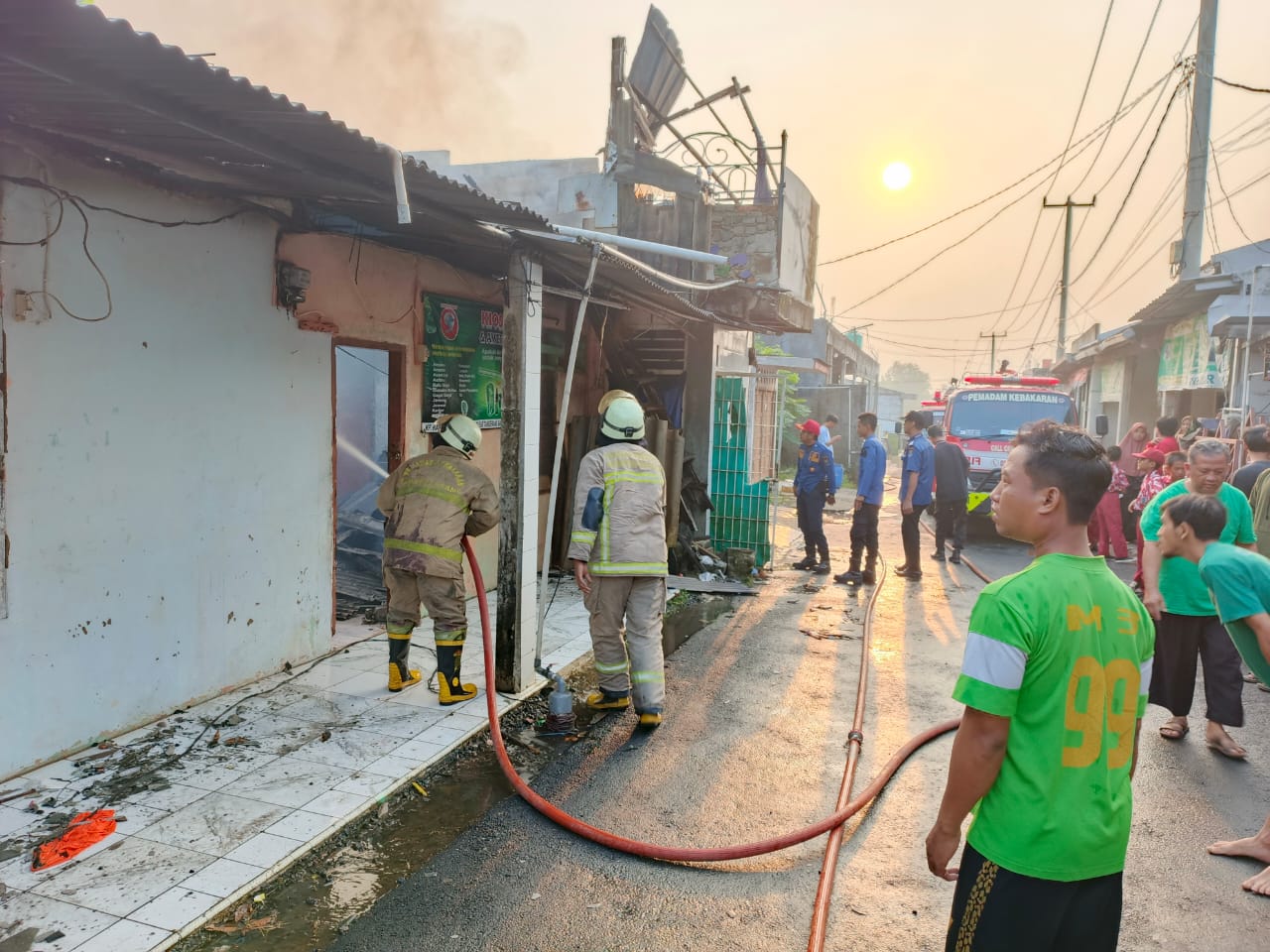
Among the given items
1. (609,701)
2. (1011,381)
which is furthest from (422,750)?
(1011,381)

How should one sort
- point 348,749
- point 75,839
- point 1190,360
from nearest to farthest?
1. point 75,839
2. point 348,749
3. point 1190,360

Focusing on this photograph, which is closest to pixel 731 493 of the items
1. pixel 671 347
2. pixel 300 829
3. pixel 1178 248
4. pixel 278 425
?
pixel 671 347

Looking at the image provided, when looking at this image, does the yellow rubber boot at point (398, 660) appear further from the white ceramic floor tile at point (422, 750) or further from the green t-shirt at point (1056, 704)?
the green t-shirt at point (1056, 704)

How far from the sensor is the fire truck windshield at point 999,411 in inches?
543

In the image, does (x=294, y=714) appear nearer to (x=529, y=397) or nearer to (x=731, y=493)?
(x=529, y=397)

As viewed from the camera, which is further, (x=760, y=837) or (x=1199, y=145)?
(x=1199, y=145)

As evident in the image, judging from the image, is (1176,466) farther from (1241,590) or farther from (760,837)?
(760,837)

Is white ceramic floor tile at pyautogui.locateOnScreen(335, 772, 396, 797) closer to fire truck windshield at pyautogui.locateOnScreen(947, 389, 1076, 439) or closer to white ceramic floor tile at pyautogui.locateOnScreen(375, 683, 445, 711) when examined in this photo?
white ceramic floor tile at pyautogui.locateOnScreen(375, 683, 445, 711)

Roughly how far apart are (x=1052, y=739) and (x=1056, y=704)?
0.08 metres

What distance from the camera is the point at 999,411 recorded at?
46.0 ft

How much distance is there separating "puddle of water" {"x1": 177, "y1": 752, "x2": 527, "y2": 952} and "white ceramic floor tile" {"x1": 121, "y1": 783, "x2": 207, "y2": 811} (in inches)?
32.8

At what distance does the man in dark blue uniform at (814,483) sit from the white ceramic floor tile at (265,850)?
304 inches

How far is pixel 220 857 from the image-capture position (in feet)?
11.7

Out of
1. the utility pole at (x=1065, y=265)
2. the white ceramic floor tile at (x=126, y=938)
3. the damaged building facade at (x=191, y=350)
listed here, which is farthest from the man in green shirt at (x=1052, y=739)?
the utility pole at (x=1065, y=265)
